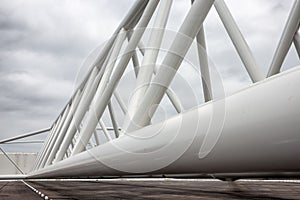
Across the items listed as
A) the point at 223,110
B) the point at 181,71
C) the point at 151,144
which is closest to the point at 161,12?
the point at 181,71

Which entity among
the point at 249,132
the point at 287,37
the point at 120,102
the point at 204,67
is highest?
the point at 120,102

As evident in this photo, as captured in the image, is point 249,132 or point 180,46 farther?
point 180,46

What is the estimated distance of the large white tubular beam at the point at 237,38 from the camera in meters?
3.82

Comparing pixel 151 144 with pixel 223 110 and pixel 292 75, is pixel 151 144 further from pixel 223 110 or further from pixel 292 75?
pixel 292 75

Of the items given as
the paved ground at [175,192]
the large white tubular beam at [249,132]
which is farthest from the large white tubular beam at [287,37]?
the large white tubular beam at [249,132]

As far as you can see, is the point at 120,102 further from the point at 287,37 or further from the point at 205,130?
the point at 205,130

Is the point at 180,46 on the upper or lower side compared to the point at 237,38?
lower

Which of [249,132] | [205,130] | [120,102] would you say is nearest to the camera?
[249,132]

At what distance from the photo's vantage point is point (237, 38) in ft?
12.5

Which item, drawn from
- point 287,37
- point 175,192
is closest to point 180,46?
point 287,37

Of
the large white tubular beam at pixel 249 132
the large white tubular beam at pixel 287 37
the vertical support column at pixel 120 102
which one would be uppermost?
the vertical support column at pixel 120 102

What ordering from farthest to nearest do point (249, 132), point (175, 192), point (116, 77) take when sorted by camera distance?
point (175, 192)
point (116, 77)
point (249, 132)

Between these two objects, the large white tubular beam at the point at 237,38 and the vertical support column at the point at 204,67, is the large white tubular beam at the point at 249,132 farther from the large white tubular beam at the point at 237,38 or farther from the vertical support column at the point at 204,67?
the large white tubular beam at the point at 237,38

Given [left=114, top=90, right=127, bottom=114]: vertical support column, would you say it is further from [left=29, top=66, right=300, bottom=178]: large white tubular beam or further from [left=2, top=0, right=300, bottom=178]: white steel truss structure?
[left=29, top=66, right=300, bottom=178]: large white tubular beam
